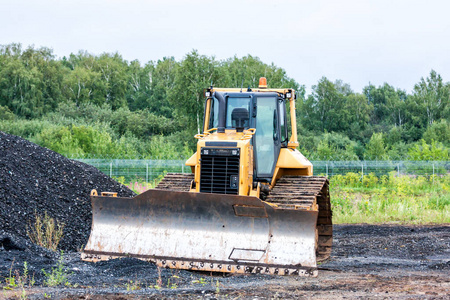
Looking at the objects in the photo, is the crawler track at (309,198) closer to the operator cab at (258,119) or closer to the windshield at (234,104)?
the operator cab at (258,119)

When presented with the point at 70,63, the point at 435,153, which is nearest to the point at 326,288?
the point at 435,153

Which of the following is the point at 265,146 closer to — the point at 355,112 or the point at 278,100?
the point at 278,100

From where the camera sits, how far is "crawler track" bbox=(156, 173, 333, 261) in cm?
817

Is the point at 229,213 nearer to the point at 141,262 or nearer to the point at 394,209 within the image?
the point at 141,262

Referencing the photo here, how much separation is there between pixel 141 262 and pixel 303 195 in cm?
241

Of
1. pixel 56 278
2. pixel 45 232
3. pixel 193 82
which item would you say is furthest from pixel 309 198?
pixel 193 82

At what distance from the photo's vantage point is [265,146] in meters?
8.91

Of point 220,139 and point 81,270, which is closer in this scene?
point 81,270

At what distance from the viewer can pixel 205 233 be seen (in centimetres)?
763

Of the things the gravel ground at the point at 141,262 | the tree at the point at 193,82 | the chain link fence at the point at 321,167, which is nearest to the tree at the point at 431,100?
the tree at the point at 193,82

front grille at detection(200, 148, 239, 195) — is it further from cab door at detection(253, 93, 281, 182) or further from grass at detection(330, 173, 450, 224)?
grass at detection(330, 173, 450, 224)

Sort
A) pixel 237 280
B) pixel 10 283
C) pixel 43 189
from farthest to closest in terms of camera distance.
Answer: pixel 43 189 < pixel 237 280 < pixel 10 283

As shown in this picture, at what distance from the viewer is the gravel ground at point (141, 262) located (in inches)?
242

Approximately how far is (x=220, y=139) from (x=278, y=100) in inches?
54.0
